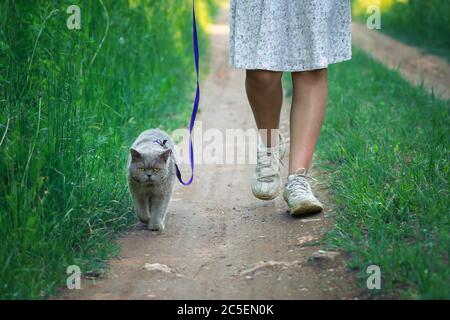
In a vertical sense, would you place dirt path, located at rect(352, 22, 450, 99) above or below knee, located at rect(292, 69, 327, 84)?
below

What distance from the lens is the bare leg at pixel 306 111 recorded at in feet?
12.0

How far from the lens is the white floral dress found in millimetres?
3512

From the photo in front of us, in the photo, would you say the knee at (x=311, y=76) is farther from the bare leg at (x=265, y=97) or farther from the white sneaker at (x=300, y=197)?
the white sneaker at (x=300, y=197)

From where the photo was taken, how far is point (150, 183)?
12.2 ft

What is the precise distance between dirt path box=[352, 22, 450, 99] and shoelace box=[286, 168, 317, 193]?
10.2 feet

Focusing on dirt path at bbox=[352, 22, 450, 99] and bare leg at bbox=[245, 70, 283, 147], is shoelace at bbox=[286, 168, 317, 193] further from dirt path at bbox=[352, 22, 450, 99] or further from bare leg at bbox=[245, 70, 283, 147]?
dirt path at bbox=[352, 22, 450, 99]

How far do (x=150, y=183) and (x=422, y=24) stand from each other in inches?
302

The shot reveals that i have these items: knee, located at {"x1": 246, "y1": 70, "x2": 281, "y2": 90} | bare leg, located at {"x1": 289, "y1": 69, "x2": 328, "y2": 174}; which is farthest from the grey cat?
bare leg, located at {"x1": 289, "y1": 69, "x2": 328, "y2": 174}

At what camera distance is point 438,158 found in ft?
12.6

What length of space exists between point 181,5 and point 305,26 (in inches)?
218

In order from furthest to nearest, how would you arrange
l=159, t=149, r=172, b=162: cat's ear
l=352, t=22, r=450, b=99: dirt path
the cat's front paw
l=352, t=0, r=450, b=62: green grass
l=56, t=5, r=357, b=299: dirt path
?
1. l=352, t=0, r=450, b=62: green grass
2. l=352, t=22, r=450, b=99: dirt path
3. l=159, t=149, r=172, b=162: cat's ear
4. the cat's front paw
5. l=56, t=5, r=357, b=299: dirt path

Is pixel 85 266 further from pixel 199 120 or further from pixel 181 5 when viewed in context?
pixel 181 5

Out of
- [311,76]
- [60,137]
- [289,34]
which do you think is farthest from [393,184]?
[60,137]

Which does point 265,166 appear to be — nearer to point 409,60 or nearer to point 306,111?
point 306,111
